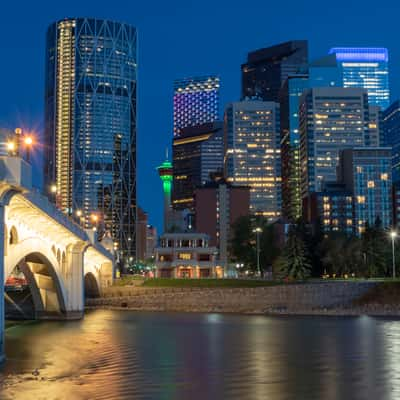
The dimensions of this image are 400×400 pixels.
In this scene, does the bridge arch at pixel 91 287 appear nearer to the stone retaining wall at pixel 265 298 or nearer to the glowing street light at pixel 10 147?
the stone retaining wall at pixel 265 298

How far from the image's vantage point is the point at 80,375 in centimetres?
2961

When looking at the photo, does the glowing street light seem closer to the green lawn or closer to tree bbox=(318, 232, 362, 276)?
the green lawn

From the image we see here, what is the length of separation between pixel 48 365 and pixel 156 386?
8.98m

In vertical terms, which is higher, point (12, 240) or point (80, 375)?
point (12, 240)

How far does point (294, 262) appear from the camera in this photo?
330 ft

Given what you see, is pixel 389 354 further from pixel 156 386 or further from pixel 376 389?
pixel 156 386

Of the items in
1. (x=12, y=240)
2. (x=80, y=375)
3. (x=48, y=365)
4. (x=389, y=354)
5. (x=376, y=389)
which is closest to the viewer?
(x=376, y=389)

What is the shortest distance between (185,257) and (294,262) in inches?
1631

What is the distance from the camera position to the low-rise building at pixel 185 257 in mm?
136500

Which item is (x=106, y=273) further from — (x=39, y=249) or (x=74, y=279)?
(x=39, y=249)

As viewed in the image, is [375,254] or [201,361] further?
[375,254]

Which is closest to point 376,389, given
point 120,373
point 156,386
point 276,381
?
point 276,381

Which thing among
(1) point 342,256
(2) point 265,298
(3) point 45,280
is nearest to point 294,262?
(1) point 342,256

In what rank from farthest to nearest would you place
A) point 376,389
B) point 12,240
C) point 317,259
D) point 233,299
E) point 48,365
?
point 317,259
point 233,299
point 12,240
point 48,365
point 376,389
